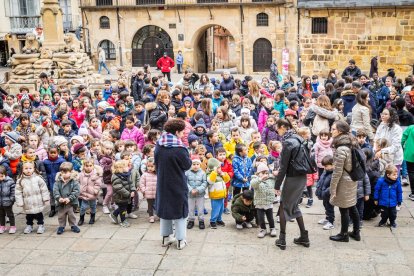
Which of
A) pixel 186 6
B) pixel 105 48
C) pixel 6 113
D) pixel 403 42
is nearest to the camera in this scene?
pixel 6 113

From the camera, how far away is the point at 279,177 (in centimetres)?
745

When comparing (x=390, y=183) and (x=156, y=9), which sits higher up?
(x=156, y=9)

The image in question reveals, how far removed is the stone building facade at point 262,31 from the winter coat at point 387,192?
19.2 meters

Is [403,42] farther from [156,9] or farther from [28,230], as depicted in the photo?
[28,230]

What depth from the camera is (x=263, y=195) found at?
8.05 meters

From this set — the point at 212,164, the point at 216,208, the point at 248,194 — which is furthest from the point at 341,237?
the point at 212,164

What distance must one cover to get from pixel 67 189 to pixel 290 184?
3525 mm

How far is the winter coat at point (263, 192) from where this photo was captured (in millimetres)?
8055

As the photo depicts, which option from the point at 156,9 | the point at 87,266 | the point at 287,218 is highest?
the point at 156,9

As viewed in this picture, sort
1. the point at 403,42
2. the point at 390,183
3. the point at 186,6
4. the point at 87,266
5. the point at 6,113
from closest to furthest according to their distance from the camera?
the point at 87,266 < the point at 390,183 < the point at 6,113 < the point at 403,42 < the point at 186,6

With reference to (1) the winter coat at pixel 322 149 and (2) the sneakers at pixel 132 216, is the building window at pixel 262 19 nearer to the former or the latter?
(1) the winter coat at pixel 322 149

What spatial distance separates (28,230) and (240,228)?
134 inches

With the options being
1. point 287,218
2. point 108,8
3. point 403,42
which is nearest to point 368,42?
point 403,42

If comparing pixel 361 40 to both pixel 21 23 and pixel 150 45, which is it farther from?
pixel 21 23
